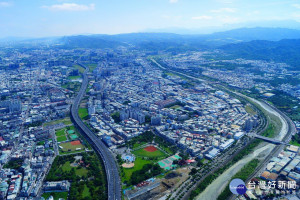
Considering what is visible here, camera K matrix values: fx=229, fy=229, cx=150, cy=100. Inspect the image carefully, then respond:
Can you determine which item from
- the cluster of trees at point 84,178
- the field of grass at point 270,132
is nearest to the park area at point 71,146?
the cluster of trees at point 84,178

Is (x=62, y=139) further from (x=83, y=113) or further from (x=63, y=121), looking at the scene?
(x=83, y=113)

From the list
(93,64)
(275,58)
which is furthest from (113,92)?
(275,58)

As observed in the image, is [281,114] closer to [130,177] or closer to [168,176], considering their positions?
[168,176]

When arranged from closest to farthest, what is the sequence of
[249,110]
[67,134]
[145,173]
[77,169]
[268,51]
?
1. [145,173]
2. [77,169]
3. [67,134]
4. [249,110]
5. [268,51]

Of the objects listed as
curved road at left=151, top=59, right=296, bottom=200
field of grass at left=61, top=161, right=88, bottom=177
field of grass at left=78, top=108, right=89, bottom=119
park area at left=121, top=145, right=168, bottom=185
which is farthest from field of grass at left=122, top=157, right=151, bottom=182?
field of grass at left=78, top=108, right=89, bottom=119

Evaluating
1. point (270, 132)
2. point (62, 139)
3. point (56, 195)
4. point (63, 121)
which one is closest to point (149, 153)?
point (56, 195)

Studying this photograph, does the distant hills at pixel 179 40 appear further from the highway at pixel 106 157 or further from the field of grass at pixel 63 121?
the highway at pixel 106 157
